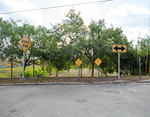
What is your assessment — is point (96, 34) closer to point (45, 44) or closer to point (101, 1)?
point (101, 1)

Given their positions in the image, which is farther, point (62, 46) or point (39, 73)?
point (39, 73)

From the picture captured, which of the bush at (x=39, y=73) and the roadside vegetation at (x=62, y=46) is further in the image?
the bush at (x=39, y=73)

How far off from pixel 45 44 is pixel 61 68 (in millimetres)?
3234

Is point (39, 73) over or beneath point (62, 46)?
beneath

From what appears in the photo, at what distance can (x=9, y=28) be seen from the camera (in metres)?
12.3

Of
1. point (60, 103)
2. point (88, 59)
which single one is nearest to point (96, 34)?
point (88, 59)

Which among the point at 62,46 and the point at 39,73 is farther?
the point at 39,73

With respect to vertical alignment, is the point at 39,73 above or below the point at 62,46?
below

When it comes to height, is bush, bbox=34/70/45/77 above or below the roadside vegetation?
below

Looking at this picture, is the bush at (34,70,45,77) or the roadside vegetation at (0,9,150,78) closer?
the roadside vegetation at (0,9,150,78)

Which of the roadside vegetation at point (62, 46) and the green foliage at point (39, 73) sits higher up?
the roadside vegetation at point (62, 46)

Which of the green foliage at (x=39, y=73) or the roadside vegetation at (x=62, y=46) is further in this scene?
the green foliage at (x=39, y=73)

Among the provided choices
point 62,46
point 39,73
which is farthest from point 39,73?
point 62,46

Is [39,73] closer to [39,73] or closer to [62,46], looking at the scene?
[39,73]
